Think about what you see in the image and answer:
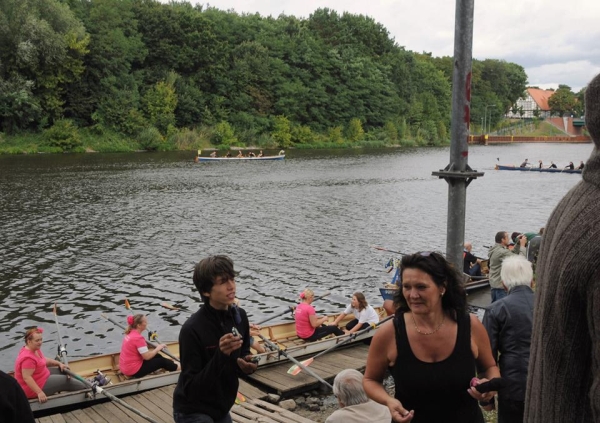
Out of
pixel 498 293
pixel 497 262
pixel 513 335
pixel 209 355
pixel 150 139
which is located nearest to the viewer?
pixel 209 355

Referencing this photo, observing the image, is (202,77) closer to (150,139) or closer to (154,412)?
(150,139)

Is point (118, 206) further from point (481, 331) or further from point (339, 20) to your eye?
point (339, 20)

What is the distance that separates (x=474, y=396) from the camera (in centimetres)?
309

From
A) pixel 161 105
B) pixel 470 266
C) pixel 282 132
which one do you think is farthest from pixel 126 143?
pixel 470 266

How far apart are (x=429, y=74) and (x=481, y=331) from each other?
121862 millimetres

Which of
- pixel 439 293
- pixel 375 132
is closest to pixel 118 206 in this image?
pixel 439 293

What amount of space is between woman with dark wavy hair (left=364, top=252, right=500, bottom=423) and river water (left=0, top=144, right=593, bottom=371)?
11551 millimetres

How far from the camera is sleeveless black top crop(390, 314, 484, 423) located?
3.10 meters

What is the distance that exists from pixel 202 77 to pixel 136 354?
3038 inches

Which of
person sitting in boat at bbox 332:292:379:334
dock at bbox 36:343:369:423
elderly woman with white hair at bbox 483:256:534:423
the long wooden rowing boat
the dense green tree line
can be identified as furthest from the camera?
the dense green tree line

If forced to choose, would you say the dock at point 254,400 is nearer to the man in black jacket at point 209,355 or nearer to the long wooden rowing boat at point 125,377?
the long wooden rowing boat at point 125,377

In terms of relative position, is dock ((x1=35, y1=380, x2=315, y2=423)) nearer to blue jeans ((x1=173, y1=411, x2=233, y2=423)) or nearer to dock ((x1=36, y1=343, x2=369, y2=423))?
dock ((x1=36, y1=343, x2=369, y2=423))

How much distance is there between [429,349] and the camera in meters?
3.14

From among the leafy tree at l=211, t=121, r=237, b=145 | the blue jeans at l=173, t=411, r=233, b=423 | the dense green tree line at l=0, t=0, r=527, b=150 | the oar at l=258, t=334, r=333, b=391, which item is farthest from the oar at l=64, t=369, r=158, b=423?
the leafy tree at l=211, t=121, r=237, b=145
